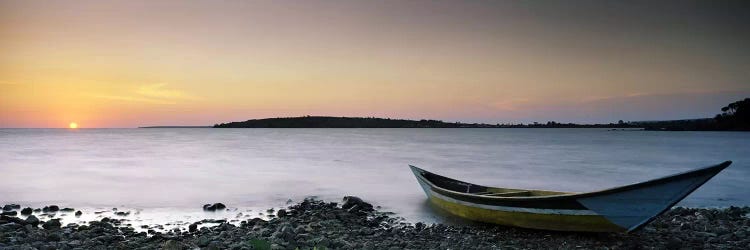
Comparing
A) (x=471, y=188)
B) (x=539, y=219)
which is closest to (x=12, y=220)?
(x=471, y=188)

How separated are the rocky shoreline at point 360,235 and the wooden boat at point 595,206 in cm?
32

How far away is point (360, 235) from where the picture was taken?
10.8 meters

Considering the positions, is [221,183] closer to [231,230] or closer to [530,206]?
[231,230]

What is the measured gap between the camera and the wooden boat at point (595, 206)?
8.62 meters

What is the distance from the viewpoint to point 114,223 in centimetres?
1267

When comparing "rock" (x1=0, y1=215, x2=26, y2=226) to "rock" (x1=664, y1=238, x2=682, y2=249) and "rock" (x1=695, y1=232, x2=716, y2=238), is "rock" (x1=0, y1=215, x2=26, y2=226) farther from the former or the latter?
"rock" (x1=695, y1=232, x2=716, y2=238)

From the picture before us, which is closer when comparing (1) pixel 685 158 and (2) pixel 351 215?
(2) pixel 351 215

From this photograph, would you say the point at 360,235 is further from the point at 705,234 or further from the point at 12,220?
the point at 12,220

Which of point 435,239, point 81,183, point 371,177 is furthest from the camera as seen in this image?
point 371,177

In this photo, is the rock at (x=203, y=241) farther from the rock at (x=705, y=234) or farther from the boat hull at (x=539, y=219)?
the rock at (x=705, y=234)

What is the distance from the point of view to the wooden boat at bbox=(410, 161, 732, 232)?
8625 millimetres

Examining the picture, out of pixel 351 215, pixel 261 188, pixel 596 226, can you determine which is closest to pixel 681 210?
pixel 596 226

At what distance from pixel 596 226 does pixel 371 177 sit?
712 inches

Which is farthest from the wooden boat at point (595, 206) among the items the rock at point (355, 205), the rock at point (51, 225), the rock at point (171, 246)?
the rock at point (51, 225)
